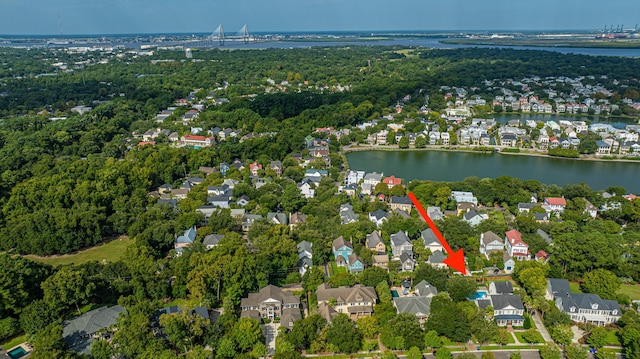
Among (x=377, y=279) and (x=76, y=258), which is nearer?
(x=377, y=279)

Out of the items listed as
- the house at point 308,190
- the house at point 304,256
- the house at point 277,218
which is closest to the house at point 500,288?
the house at point 304,256

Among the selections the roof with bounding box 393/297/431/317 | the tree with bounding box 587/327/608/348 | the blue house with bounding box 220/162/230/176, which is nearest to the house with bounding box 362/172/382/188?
the blue house with bounding box 220/162/230/176

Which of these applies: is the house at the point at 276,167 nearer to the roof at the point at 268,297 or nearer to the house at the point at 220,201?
the house at the point at 220,201

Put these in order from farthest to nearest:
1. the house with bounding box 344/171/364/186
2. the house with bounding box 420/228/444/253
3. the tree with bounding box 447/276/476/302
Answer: the house with bounding box 344/171/364/186 → the house with bounding box 420/228/444/253 → the tree with bounding box 447/276/476/302

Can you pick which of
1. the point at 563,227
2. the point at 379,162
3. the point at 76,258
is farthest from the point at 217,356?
the point at 379,162

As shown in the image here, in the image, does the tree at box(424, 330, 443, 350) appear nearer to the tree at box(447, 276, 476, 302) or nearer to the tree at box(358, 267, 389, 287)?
the tree at box(447, 276, 476, 302)

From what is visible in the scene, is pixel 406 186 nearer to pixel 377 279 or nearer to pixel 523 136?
pixel 377 279
